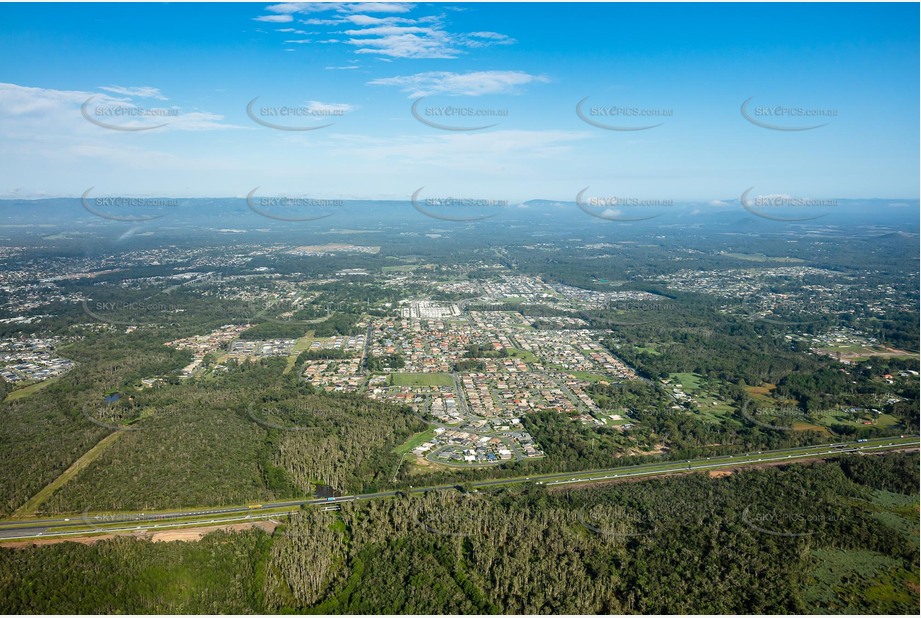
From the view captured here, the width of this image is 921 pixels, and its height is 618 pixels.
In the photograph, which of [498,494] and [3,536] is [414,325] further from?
[3,536]

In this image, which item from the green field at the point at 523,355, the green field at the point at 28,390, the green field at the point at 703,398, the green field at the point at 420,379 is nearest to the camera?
the green field at the point at 703,398

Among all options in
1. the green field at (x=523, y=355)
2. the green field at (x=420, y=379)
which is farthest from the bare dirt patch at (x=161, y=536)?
the green field at (x=523, y=355)

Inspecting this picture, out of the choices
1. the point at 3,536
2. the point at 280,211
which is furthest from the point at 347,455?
the point at 280,211

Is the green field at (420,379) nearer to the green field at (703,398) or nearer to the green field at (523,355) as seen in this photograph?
the green field at (523,355)

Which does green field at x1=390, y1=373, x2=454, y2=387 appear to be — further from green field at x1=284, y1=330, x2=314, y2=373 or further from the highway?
the highway

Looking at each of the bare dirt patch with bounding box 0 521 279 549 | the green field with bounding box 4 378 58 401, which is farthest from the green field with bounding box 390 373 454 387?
the green field with bounding box 4 378 58 401

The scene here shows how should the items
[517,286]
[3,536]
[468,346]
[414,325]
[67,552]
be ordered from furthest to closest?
1. [517,286]
2. [414,325]
3. [468,346]
4. [3,536]
5. [67,552]

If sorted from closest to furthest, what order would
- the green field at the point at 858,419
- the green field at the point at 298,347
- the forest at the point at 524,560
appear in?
the forest at the point at 524,560
the green field at the point at 858,419
the green field at the point at 298,347

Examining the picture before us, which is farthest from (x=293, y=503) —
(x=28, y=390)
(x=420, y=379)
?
(x=28, y=390)
